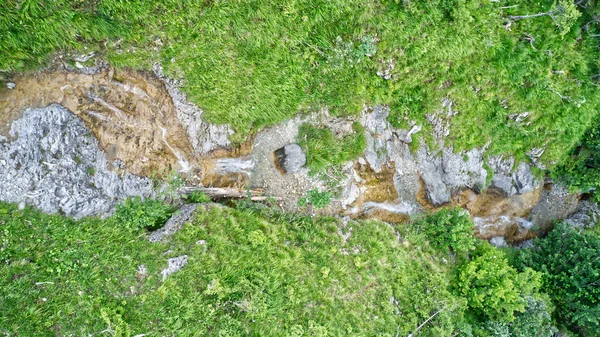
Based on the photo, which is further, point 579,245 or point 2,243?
point 579,245

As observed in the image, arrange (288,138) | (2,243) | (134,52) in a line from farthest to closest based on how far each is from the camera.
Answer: (288,138), (134,52), (2,243)

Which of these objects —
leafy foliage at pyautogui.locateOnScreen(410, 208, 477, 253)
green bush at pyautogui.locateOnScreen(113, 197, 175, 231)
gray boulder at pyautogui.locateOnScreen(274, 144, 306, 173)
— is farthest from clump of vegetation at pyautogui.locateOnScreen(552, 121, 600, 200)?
green bush at pyautogui.locateOnScreen(113, 197, 175, 231)

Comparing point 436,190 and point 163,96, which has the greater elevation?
point 163,96

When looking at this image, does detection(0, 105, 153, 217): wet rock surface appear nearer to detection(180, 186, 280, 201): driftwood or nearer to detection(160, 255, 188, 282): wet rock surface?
detection(180, 186, 280, 201): driftwood

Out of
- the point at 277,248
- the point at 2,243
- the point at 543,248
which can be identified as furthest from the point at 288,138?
the point at 543,248

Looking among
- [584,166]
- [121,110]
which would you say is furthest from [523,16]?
[121,110]

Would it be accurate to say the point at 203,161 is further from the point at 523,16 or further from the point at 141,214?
the point at 523,16

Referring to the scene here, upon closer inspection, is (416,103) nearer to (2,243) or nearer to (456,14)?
(456,14)

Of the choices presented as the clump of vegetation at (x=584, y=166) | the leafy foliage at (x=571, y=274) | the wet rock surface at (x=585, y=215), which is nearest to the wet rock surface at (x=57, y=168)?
the leafy foliage at (x=571, y=274)
